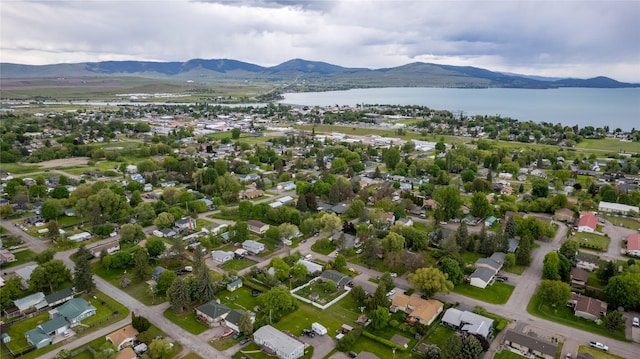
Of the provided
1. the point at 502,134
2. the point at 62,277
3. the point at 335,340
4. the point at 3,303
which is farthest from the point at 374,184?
the point at 502,134

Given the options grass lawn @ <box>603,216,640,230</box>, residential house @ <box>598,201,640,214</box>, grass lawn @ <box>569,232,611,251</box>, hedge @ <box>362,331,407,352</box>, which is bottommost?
hedge @ <box>362,331,407,352</box>

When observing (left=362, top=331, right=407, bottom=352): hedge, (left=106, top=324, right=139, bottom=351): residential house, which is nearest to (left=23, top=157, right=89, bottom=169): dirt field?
(left=106, top=324, right=139, bottom=351): residential house

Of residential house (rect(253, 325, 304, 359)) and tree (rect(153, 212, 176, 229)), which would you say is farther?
tree (rect(153, 212, 176, 229))

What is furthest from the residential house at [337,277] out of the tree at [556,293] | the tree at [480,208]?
the tree at [480,208]

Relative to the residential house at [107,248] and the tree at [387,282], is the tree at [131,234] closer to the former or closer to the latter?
the residential house at [107,248]

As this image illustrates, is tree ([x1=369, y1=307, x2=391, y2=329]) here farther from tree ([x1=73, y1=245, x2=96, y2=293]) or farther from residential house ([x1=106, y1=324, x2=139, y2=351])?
tree ([x1=73, y1=245, x2=96, y2=293])

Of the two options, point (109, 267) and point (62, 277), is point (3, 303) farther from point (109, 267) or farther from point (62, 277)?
point (109, 267)

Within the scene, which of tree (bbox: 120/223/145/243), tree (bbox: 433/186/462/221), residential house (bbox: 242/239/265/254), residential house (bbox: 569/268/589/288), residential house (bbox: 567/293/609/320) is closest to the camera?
residential house (bbox: 567/293/609/320)
